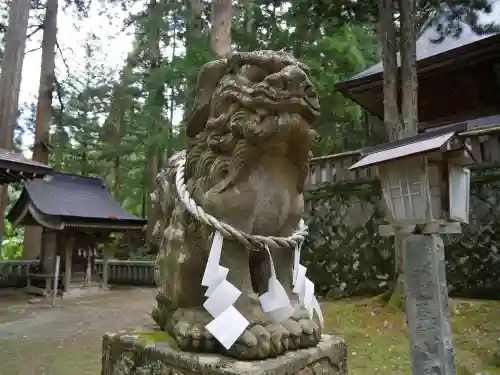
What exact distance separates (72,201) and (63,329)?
4.87 metres

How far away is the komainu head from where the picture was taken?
4.95 feet

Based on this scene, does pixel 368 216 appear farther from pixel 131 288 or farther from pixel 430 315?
pixel 131 288

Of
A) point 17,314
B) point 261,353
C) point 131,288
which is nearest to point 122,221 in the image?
point 131,288

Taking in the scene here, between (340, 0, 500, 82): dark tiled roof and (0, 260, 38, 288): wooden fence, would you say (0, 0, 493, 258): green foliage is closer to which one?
(340, 0, 500, 82): dark tiled roof

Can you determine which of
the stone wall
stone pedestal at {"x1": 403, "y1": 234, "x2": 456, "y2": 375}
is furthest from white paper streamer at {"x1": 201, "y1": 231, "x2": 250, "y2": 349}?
the stone wall

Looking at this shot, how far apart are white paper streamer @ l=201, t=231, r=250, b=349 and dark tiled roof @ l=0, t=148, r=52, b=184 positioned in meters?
5.65

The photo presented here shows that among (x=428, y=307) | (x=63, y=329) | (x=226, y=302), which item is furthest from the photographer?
(x=63, y=329)

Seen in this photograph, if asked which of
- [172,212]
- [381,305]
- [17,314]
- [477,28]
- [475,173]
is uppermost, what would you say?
[477,28]

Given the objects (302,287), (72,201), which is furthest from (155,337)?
(72,201)

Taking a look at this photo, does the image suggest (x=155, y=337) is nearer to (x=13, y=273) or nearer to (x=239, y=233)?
(x=239, y=233)

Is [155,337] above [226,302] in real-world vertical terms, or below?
below

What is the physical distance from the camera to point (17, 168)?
627 cm

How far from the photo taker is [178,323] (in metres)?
1.64

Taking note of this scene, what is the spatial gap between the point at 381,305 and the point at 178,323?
4.77 meters
